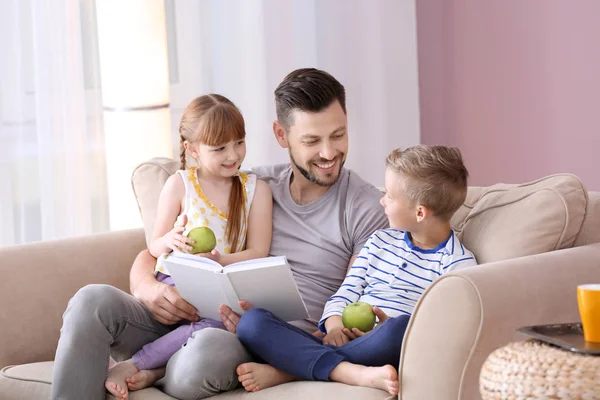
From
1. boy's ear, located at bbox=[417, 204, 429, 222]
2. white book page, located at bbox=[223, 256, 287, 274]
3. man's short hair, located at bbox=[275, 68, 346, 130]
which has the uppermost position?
man's short hair, located at bbox=[275, 68, 346, 130]

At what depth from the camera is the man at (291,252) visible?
6.44ft

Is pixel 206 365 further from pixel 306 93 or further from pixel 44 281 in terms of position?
pixel 306 93

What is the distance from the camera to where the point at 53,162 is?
122 inches

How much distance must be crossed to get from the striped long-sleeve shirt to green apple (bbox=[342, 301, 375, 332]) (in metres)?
0.07

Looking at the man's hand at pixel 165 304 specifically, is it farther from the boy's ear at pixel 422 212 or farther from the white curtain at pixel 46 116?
the white curtain at pixel 46 116

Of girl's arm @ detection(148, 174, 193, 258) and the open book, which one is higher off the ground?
girl's arm @ detection(148, 174, 193, 258)

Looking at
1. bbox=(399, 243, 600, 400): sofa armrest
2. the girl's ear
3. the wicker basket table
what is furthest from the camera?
the girl's ear

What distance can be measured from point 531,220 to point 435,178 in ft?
0.76

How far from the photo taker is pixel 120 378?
2.00 metres

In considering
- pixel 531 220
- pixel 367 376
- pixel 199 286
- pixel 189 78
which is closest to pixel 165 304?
pixel 199 286

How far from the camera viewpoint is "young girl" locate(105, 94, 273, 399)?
7.47 feet

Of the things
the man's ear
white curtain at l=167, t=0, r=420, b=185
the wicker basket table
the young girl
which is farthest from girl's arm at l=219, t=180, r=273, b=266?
white curtain at l=167, t=0, r=420, b=185

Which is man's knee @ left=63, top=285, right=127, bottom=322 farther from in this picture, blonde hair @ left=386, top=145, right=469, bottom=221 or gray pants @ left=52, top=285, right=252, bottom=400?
blonde hair @ left=386, top=145, right=469, bottom=221

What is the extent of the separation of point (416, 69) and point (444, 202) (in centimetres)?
185
